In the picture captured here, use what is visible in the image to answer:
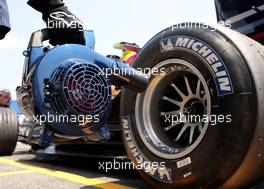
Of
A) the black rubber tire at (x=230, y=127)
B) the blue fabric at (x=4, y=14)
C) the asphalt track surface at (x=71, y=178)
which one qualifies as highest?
the blue fabric at (x=4, y=14)

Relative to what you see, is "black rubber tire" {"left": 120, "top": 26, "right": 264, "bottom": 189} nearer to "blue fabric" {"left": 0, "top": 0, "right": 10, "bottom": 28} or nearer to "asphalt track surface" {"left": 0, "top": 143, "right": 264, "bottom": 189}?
"asphalt track surface" {"left": 0, "top": 143, "right": 264, "bottom": 189}

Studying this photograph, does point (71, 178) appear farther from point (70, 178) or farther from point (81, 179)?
point (81, 179)

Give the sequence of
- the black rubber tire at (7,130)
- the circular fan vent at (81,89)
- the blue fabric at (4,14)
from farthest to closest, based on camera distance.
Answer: the black rubber tire at (7,130) < the blue fabric at (4,14) < the circular fan vent at (81,89)

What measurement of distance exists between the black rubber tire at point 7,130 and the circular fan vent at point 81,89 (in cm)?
406

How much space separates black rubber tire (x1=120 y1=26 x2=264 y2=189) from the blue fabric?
1034 mm

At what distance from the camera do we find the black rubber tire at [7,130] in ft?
16.6

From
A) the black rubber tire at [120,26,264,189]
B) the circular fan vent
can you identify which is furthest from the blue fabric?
the black rubber tire at [120,26,264,189]

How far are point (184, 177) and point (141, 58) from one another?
2.80 feet

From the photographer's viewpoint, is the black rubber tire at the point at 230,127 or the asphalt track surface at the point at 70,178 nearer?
the black rubber tire at the point at 230,127

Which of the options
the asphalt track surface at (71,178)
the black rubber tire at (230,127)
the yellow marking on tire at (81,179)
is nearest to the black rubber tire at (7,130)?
the asphalt track surface at (71,178)

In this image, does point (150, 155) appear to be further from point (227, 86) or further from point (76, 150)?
point (76, 150)

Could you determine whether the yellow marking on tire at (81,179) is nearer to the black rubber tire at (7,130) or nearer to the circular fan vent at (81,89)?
the circular fan vent at (81,89)

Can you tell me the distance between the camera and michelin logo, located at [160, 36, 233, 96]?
188cm

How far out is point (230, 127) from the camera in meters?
1.83
